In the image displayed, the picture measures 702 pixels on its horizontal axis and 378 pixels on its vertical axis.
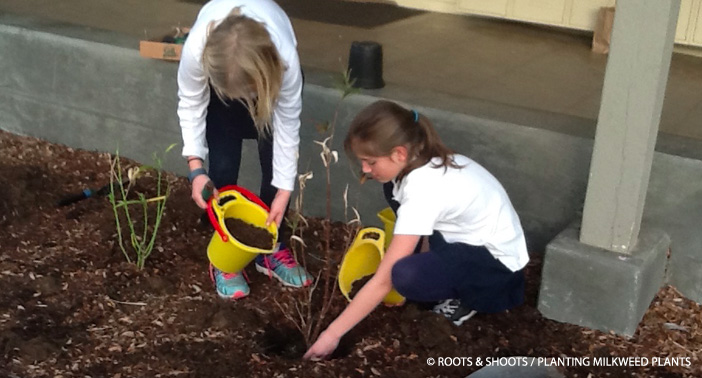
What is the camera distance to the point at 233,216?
9.86 ft

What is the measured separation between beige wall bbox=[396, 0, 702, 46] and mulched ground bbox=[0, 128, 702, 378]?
2262mm

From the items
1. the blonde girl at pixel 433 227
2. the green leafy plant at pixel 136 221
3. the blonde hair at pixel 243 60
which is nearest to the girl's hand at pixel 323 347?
the blonde girl at pixel 433 227

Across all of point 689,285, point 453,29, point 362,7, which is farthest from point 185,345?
point 362,7

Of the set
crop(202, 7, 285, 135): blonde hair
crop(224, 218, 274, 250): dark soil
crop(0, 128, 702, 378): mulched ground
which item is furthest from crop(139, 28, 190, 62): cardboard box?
crop(202, 7, 285, 135): blonde hair

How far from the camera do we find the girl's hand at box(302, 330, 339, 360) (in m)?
2.60

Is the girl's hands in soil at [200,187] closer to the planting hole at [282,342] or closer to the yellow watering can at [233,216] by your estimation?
the yellow watering can at [233,216]

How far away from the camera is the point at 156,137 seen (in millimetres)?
4145

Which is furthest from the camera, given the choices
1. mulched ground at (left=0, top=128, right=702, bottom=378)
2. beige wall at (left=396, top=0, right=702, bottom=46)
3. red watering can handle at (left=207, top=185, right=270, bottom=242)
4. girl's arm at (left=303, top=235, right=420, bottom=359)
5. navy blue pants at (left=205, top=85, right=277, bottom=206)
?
beige wall at (left=396, top=0, right=702, bottom=46)

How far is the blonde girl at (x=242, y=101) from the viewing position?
2.46 m

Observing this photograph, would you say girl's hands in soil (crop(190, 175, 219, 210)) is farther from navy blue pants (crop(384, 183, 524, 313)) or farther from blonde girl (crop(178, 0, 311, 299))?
A: navy blue pants (crop(384, 183, 524, 313))

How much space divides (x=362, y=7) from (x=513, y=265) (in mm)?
3494

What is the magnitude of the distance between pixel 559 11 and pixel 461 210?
2989mm

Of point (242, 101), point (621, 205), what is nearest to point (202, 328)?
point (242, 101)

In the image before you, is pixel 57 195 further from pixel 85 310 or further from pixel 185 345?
pixel 185 345
